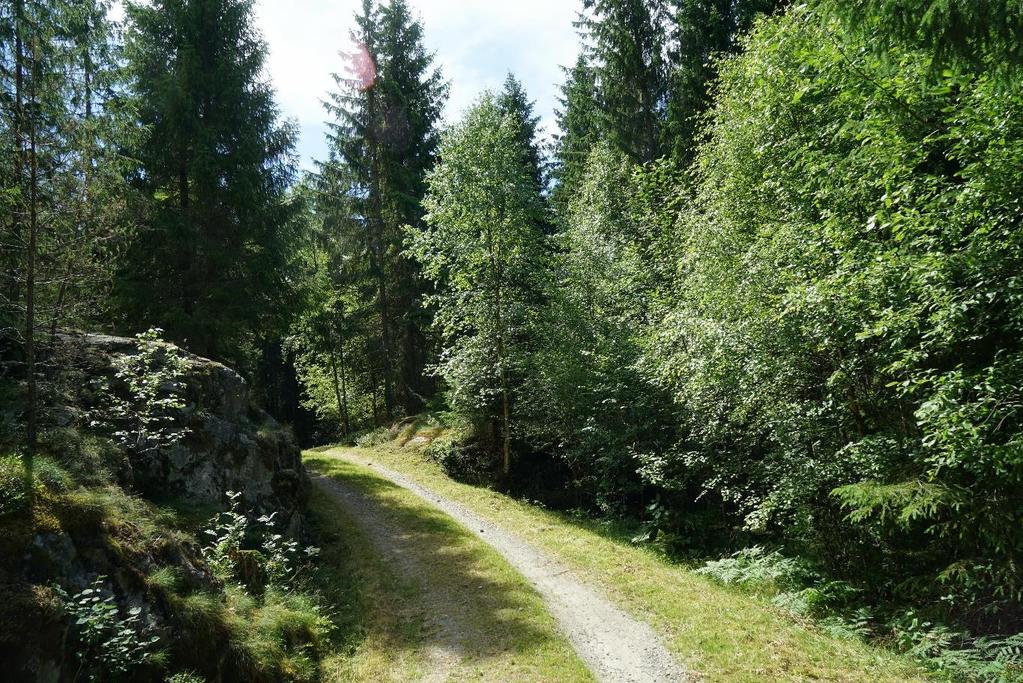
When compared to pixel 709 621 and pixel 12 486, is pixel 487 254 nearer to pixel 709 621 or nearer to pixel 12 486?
pixel 709 621

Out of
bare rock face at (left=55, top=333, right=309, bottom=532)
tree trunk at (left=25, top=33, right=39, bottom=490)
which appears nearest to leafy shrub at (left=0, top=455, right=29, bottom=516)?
tree trunk at (left=25, top=33, right=39, bottom=490)

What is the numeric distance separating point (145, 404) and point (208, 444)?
1377 mm

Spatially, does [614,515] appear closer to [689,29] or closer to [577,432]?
[577,432]

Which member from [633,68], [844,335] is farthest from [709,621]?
[633,68]

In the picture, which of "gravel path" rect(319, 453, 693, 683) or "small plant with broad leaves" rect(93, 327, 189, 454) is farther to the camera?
"small plant with broad leaves" rect(93, 327, 189, 454)

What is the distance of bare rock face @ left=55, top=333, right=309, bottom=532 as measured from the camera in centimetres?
929

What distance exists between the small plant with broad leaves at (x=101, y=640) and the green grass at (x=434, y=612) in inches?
103

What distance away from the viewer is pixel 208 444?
10609mm

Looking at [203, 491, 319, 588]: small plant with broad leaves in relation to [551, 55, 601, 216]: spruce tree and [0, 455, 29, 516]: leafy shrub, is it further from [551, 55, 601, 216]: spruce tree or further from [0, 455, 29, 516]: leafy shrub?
[551, 55, 601, 216]: spruce tree

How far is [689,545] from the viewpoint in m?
12.5

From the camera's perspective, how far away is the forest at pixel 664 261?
687 cm

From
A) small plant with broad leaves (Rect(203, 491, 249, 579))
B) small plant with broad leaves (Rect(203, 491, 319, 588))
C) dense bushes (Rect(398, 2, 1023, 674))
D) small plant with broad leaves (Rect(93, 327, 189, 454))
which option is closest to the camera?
dense bushes (Rect(398, 2, 1023, 674))

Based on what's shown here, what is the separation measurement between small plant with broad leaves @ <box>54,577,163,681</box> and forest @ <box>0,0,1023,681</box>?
6.91ft

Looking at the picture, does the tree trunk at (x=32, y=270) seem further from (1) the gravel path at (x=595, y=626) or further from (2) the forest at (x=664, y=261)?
(1) the gravel path at (x=595, y=626)
